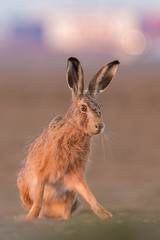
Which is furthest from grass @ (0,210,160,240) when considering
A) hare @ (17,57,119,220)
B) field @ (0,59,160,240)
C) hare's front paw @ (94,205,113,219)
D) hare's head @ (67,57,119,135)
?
hare's head @ (67,57,119,135)

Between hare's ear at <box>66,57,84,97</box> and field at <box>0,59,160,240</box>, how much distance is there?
2.32 ft

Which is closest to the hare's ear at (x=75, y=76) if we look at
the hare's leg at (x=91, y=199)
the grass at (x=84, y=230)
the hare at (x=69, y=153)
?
the hare at (x=69, y=153)

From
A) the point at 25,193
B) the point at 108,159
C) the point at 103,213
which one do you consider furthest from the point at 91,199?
the point at 108,159

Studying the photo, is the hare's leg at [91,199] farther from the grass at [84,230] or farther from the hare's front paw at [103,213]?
the grass at [84,230]

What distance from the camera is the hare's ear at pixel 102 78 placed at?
23.8ft

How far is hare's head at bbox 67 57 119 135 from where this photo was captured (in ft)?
22.6

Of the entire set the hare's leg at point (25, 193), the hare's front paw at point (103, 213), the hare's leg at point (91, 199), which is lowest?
the hare's front paw at point (103, 213)

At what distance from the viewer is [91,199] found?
721 centimetres

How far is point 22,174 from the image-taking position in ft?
25.8

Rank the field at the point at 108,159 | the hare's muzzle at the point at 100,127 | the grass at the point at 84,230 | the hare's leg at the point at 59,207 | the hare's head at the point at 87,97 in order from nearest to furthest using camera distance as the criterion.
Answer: the grass at the point at 84,230
the field at the point at 108,159
the hare's muzzle at the point at 100,127
the hare's head at the point at 87,97
the hare's leg at the point at 59,207

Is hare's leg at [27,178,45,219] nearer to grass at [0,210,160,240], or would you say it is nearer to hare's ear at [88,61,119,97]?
grass at [0,210,160,240]

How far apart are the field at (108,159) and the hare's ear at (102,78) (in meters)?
0.65

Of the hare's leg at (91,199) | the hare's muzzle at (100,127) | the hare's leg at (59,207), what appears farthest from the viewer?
the hare's leg at (59,207)

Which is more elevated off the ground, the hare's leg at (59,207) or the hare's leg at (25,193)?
the hare's leg at (25,193)
